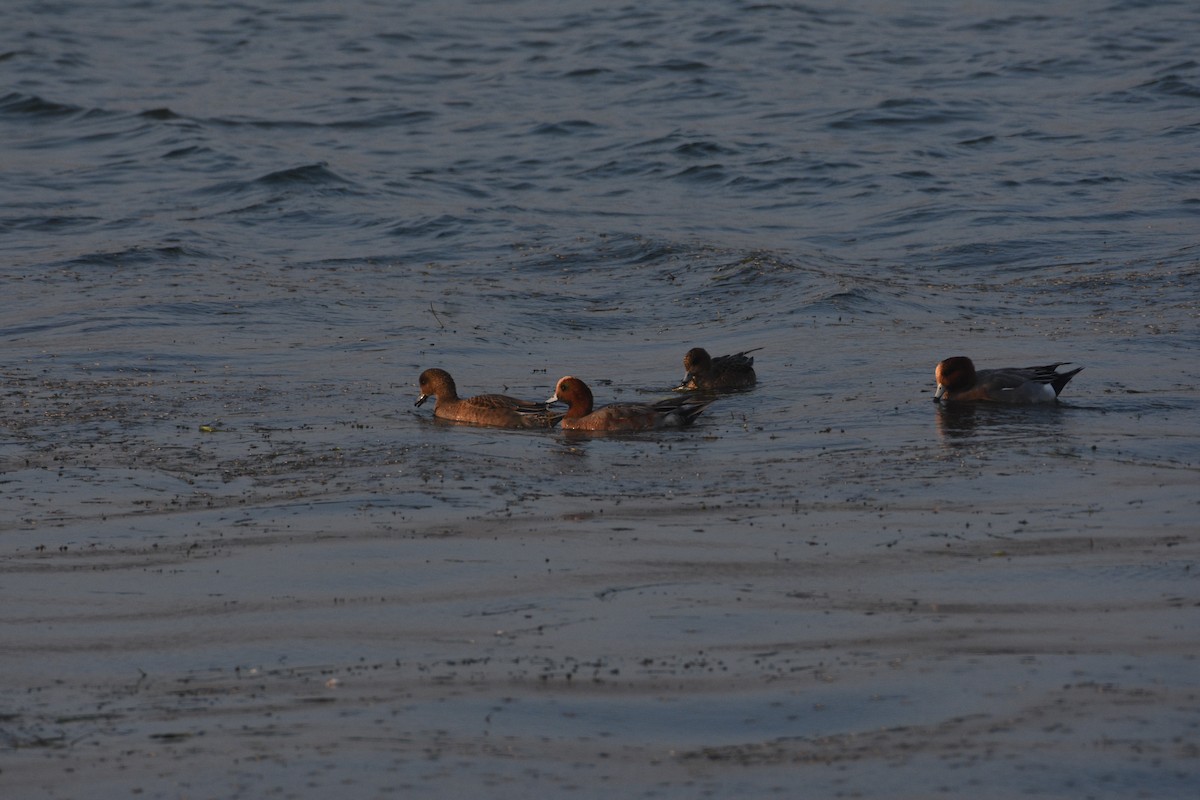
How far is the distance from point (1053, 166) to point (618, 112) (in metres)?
7.97

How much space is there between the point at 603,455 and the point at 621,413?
0.98m

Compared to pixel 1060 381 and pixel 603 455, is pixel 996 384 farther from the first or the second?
pixel 603 455

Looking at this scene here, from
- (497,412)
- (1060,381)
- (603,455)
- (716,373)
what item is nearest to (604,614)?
(603,455)

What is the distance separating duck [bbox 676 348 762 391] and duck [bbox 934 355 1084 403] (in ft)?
4.95

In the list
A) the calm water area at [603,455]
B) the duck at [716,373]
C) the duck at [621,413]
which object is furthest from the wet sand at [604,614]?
the duck at [716,373]

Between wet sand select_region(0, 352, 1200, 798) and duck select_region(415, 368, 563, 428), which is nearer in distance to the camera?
wet sand select_region(0, 352, 1200, 798)

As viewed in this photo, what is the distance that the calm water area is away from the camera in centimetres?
562

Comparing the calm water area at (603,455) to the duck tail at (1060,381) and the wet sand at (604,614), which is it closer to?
the wet sand at (604,614)

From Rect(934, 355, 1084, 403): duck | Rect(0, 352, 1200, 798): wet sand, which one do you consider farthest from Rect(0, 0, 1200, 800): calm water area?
Rect(934, 355, 1084, 403): duck

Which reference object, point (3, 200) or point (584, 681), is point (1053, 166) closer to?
point (3, 200)

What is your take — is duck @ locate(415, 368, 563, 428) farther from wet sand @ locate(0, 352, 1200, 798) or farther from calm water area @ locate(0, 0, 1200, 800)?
wet sand @ locate(0, 352, 1200, 798)

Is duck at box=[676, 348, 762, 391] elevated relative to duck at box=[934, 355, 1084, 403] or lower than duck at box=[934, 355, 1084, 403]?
elevated

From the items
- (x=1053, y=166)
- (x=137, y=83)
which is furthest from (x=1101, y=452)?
(x=137, y=83)

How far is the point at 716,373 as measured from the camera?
12344 mm
